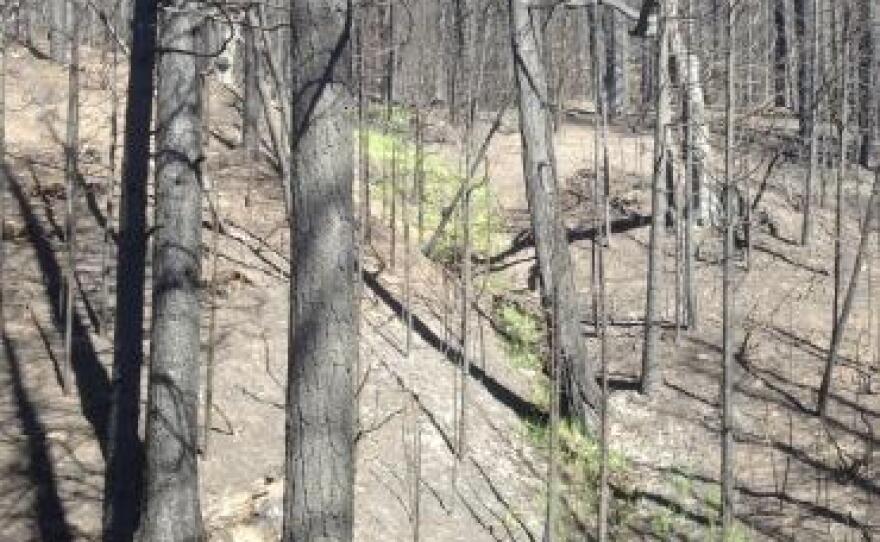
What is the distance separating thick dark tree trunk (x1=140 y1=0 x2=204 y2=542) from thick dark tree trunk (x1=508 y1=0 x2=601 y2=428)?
6.11 metres

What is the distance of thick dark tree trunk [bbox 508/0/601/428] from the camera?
13.9 metres

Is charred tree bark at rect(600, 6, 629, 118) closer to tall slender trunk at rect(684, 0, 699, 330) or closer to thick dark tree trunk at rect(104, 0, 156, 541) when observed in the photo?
tall slender trunk at rect(684, 0, 699, 330)

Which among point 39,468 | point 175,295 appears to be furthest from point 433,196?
point 175,295

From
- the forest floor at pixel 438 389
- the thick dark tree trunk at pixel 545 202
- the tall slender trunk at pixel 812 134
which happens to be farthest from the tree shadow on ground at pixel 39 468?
the tall slender trunk at pixel 812 134

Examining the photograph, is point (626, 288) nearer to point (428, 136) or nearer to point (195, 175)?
point (428, 136)

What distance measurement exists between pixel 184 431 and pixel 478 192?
51.0 feet

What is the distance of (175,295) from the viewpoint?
27.1 feet

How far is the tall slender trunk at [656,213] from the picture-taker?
14.5m

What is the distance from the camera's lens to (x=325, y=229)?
5793mm

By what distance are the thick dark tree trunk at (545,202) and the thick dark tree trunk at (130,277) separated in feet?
20.3

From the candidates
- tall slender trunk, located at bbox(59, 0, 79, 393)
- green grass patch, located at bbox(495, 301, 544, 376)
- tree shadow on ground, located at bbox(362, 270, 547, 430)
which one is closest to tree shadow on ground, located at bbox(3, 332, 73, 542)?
tall slender trunk, located at bbox(59, 0, 79, 393)

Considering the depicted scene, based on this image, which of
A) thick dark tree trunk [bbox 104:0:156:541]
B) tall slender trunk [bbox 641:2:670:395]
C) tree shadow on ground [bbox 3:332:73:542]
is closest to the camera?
thick dark tree trunk [bbox 104:0:156:541]

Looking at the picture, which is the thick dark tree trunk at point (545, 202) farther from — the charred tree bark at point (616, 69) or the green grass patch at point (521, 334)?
the charred tree bark at point (616, 69)

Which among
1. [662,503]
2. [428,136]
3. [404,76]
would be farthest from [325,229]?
[404,76]
